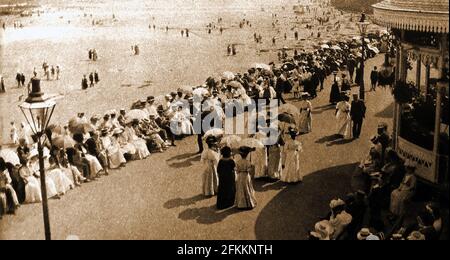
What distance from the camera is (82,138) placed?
56.9 feet

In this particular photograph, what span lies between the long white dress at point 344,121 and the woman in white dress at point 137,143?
6.86 m

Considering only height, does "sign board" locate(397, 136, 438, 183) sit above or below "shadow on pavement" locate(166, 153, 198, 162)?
above

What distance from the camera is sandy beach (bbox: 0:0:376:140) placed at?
3494 cm

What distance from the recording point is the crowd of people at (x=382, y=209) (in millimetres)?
9758

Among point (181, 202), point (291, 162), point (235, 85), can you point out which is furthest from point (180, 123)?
point (291, 162)

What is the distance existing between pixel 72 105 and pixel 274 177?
1961cm

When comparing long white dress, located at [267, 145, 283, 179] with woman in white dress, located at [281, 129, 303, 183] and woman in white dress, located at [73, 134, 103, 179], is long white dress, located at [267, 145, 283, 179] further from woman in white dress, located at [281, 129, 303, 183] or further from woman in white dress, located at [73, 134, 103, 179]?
woman in white dress, located at [73, 134, 103, 179]

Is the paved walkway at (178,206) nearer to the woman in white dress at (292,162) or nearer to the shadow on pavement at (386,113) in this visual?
the woman in white dress at (292,162)

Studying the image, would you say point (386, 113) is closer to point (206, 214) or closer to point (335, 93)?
point (335, 93)

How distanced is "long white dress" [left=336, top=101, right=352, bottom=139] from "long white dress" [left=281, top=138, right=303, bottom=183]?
4735 millimetres

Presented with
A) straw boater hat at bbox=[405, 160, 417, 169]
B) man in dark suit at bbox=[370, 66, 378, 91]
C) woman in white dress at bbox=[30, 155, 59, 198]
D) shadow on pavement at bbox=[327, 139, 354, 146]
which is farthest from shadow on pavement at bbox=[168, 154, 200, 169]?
man in dark suit at bbox=[370, 66, 378, 91]

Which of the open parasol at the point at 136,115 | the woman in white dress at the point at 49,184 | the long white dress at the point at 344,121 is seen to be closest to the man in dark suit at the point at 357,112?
the long white dress at the point at 344,121
